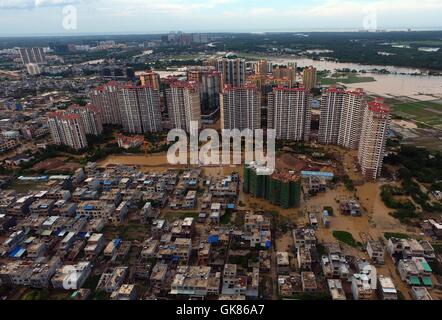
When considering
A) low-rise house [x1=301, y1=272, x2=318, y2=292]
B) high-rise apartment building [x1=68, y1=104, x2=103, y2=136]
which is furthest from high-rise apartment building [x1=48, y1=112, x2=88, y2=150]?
low-rise house [x1=301, y1=272, x2=318, y2=292]

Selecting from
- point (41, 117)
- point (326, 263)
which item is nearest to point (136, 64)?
point (41, 117)

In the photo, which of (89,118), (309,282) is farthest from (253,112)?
(309,282)

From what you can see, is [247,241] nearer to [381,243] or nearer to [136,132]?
[381,243]

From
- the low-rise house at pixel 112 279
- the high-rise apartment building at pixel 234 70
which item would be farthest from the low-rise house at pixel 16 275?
the high-rise apartment building at pixel 234 70

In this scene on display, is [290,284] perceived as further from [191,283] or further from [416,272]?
[416,272]

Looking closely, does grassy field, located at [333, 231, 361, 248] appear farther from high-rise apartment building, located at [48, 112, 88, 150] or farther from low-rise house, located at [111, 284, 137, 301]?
high-rise apartment building, located at [48, 112, 88, 150]

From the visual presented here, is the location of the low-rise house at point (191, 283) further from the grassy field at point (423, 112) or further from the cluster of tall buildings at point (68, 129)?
the grassy field at point (423, 112)
